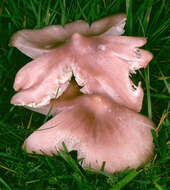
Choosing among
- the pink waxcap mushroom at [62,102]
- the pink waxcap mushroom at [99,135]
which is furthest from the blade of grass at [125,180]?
the pink waxcap mushroom at [62,102]

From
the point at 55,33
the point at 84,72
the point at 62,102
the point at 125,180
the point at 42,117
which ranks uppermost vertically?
the point at 55,33

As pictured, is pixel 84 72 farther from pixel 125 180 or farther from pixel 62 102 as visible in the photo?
pixel 125 180

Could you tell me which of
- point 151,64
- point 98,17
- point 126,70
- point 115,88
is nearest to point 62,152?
point 115,88

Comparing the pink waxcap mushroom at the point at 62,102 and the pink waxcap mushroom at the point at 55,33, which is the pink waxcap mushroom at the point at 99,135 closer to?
the pink waxcap mushroom at the point at 62,102

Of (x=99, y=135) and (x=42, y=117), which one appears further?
(x=42, y=117)

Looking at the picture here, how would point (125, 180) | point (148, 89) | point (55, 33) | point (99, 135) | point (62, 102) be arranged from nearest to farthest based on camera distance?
1. point (125, 180)
2. point (99, 135)
3. point (62, 102)
4. point (148, 89)
5. point (55, 33)

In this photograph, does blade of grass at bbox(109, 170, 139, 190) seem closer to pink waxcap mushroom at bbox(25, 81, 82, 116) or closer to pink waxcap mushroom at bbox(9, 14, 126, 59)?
pink waxcap mushroom at bbox(25, 81, 82, 116)

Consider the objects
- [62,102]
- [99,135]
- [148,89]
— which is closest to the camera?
[99,135]

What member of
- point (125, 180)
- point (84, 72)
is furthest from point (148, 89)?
point (125, 180)
